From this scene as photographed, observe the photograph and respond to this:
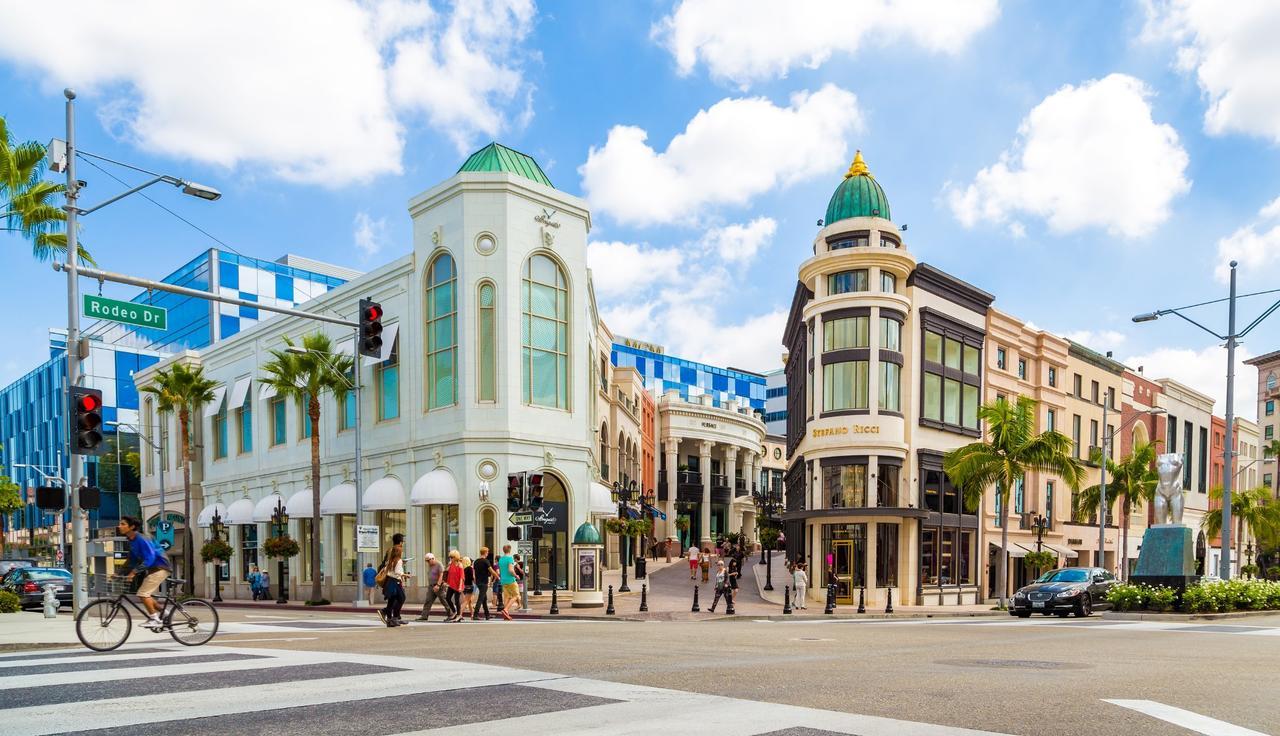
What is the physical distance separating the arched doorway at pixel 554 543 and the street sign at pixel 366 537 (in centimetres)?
587

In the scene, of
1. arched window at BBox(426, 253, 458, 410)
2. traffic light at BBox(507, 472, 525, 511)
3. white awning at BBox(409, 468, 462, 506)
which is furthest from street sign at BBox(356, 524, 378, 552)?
traffic light at BBox(507, 472, 525, 511)

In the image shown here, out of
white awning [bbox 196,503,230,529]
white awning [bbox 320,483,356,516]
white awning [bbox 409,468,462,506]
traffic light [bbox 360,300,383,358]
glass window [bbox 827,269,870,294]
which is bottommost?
white awning [bbox 196,503,230,529]

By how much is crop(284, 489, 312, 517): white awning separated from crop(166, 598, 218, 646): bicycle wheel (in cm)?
2822

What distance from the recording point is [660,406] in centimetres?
7631

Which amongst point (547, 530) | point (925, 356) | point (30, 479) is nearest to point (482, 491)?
point (547, 530)

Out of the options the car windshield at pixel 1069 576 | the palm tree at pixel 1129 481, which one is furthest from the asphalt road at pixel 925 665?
the palm tree at pixel 1129 481

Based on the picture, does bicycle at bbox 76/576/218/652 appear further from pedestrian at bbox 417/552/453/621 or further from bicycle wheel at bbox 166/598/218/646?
pedestrian at bbox 417/552/453/621

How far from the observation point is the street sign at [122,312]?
17062 millimetres

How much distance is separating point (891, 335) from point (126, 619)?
107 feet

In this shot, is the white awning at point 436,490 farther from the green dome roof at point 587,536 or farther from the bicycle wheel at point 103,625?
the bicycle wheel at point 103,625

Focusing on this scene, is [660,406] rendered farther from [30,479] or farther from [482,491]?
[30,479]

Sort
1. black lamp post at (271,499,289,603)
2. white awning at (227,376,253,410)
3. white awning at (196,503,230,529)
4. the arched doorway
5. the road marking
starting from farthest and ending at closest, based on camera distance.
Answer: white awning at (196,503,230,529) < white awning at (227,376,253,410) < black lamp post at (271,499,289,603) < the arched doorway < the road marking

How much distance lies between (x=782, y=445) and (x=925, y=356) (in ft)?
188

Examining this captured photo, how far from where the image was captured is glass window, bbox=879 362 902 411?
3928 cm
